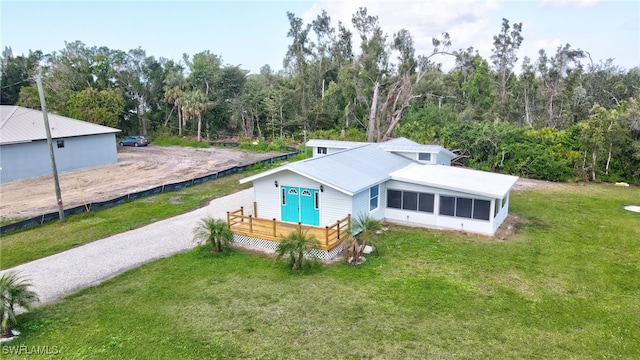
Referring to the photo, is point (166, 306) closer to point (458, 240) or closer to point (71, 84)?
point (458, 240)

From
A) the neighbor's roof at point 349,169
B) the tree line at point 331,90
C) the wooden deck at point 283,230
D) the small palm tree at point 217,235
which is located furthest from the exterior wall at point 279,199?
the tree line at point 331,90

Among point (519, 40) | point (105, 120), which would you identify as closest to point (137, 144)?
point (105, 120)

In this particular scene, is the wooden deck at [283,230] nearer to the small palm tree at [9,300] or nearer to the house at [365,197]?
the house at [365,197]

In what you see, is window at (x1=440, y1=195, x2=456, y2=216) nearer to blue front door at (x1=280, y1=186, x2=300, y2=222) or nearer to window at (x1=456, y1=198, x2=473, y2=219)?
window at (x1=456, y1=198, x2=473, y2=219)

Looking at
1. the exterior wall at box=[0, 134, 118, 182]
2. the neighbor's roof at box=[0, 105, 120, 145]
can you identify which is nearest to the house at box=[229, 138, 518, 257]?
the exterior wall at box=[0, 134, 118, 182]

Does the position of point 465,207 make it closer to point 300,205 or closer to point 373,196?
point 373,196
